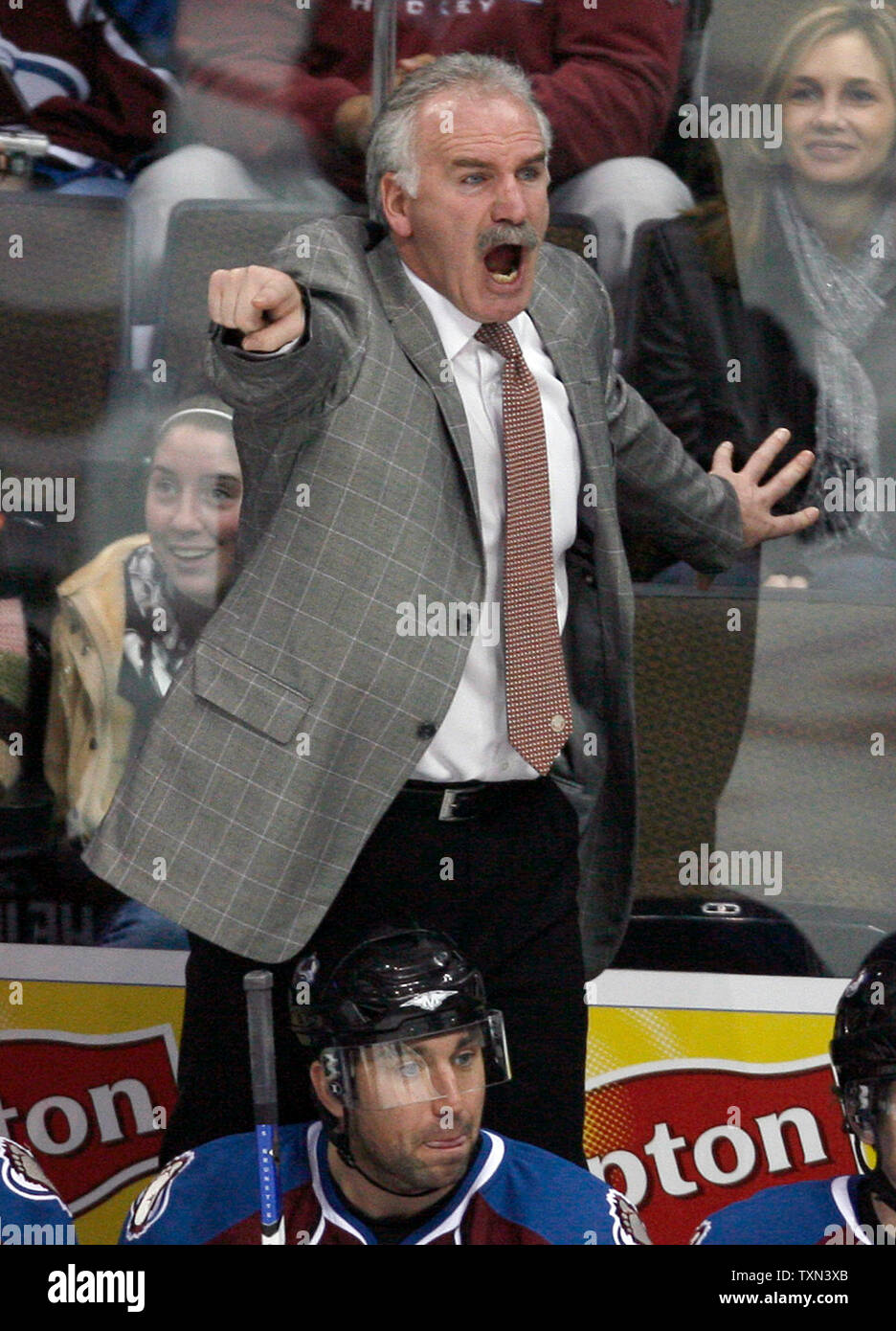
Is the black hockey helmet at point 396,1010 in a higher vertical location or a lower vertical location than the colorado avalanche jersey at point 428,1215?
higher

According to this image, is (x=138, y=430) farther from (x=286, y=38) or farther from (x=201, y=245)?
(x=286, y=38)

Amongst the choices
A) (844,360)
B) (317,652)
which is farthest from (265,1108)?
(844,360)

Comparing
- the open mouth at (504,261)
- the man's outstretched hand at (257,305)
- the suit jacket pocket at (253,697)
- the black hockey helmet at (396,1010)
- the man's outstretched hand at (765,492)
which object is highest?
the open mouth at (504,261)

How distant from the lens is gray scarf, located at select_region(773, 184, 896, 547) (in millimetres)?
3434

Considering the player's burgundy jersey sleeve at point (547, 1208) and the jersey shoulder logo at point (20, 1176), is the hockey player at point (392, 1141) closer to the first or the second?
the player's burgundy jersey sleeve at point (547, 1208)

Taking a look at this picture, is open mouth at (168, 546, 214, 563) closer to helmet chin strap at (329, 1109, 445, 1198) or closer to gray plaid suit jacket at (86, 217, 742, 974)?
gray plaid suit jacket at (86, 217, 742, 974)

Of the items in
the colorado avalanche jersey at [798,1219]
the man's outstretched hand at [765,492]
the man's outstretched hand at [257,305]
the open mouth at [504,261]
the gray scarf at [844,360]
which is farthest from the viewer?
the gray scarf at [844,360]

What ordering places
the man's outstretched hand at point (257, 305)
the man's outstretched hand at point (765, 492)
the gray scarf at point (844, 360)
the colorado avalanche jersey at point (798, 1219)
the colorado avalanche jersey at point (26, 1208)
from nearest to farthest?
the man's outstretched hand at point (257, 305) < the colorado avalanche jersey at point (26, 1208) < the colorado avalanche jersey at point (798, 1219) < the man's outstretched hand at point (765, 492) < the gray scarf at point (844, 360)

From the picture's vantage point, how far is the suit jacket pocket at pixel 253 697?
2502mm

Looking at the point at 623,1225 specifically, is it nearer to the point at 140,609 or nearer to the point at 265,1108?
the point at 265,1108

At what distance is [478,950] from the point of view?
2723 millimetres

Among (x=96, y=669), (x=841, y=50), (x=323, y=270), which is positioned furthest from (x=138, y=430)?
(x=841, y=50)

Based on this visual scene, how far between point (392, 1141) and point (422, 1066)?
0.11m

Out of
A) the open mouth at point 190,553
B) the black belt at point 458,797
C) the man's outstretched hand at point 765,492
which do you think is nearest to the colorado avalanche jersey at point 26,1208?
the black belt at point 458,797
